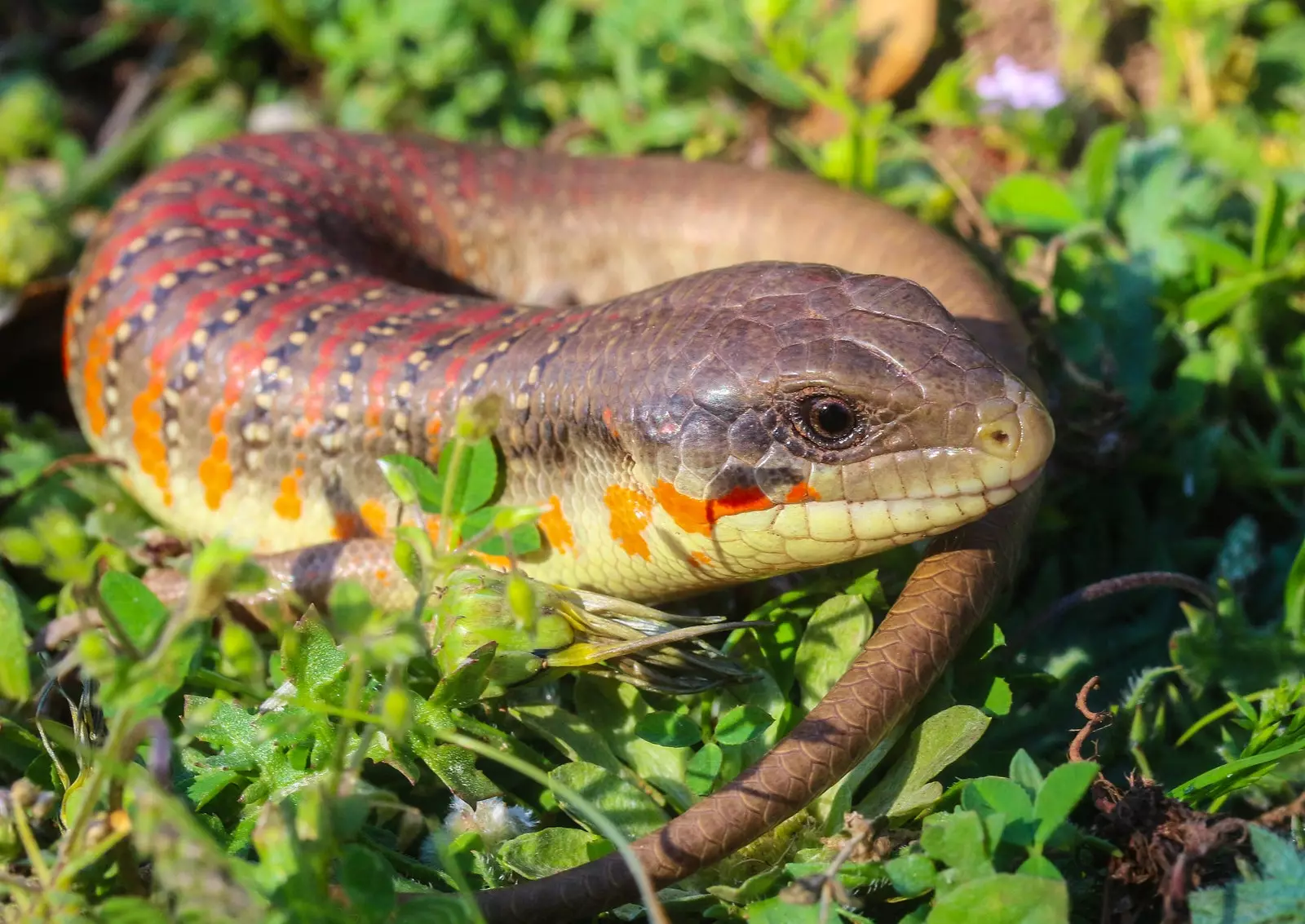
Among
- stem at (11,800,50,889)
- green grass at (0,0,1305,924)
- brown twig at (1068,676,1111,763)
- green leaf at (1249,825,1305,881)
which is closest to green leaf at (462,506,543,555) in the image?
green grass at (0,0,1305,924)

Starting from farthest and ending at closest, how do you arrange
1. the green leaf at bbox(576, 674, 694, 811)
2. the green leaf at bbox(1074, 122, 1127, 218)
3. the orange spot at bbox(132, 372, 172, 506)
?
the green leaf at bbox(1074, 122, 1127, 218) → the orange spot at bbox(132, 372, 172, 506) → the green leaf at bbox(576, 674, 694, 811)

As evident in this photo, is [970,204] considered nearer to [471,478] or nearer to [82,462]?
[471,478]

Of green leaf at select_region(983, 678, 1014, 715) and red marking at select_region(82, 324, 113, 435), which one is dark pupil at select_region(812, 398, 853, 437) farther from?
red marking at select_region(82, 324, 113, 435)

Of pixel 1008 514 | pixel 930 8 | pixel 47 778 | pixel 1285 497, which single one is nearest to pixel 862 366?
pixel 1008 514

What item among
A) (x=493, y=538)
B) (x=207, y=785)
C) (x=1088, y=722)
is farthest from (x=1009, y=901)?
(x=207, y=785)

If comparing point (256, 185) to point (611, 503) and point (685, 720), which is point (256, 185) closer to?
point (611, 503)

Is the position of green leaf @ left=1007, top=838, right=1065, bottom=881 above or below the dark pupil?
below
